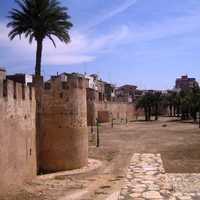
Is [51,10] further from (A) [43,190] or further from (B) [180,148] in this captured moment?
(A) [43,190]

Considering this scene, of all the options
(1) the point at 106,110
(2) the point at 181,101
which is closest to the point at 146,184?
(1) the point at 106,110

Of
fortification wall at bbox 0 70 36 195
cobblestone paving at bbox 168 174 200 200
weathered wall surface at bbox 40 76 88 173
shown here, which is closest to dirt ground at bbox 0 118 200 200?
fortification wall at bbox 0 70 36 195

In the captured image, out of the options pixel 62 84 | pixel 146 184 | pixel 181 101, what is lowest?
pixel 146 184

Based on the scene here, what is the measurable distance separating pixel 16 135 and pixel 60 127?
463 cm

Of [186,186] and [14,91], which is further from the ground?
[14,91]

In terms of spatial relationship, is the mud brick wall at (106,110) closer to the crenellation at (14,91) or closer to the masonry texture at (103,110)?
the masonry texture at (103,110)

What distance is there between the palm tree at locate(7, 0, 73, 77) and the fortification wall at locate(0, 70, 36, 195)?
1387cm

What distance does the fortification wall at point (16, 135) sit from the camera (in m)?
14.2

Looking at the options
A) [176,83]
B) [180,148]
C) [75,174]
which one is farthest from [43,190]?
[176,83]

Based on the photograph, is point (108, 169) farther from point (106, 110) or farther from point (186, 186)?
point (106, 110)

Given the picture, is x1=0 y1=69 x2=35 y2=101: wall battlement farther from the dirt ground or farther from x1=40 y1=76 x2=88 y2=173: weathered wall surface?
the dirt ground

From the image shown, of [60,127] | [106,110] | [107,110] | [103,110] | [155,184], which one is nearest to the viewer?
[155,184]

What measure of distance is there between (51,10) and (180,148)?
44.4ft

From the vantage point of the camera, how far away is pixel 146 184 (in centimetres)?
1409
